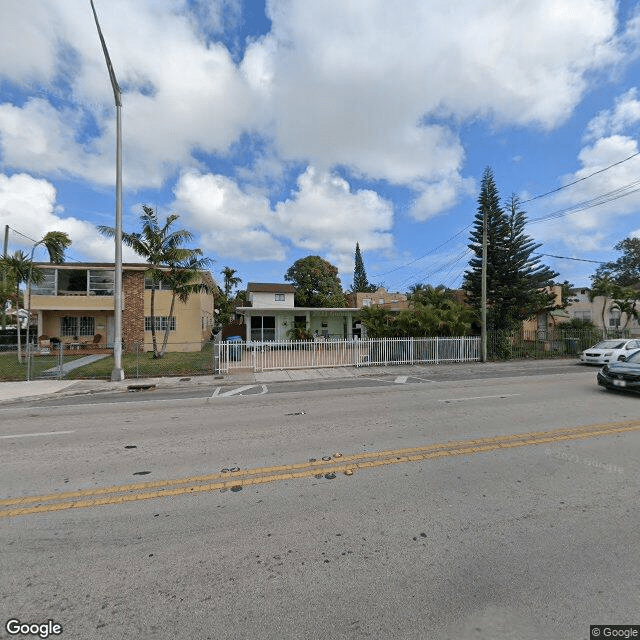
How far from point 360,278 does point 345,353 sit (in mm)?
53672

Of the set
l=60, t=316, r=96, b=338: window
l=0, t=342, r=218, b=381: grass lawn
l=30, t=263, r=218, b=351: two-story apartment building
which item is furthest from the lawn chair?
l=0, t=342, r=218, b=381: grass lawn

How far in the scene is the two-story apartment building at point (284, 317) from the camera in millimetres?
29156

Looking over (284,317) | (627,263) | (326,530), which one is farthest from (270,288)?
(627,263)

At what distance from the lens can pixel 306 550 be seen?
2.91 meters

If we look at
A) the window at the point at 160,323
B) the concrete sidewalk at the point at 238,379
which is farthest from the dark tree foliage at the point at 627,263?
the window at the point at 160,323

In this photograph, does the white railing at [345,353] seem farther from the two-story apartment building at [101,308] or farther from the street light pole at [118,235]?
the two-story apartment building at [101,308]

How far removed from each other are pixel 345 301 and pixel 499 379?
115 feet

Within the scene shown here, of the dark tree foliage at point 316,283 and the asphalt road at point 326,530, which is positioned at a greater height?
the dark tree foliage at point 316,283

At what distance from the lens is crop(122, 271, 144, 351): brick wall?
2395 centimetres

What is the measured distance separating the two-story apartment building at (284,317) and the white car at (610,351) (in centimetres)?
1537

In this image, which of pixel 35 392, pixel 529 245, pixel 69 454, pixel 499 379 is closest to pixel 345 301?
pixel 529 245

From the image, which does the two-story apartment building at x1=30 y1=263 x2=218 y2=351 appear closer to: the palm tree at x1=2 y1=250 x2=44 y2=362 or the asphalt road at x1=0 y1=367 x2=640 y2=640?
the palm tree at x1=2 y1=250 x2=44 y2=362

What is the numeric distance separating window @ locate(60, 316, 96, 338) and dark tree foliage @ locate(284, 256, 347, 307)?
81.5 feet

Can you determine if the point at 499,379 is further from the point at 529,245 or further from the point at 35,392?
the point at 529,245
